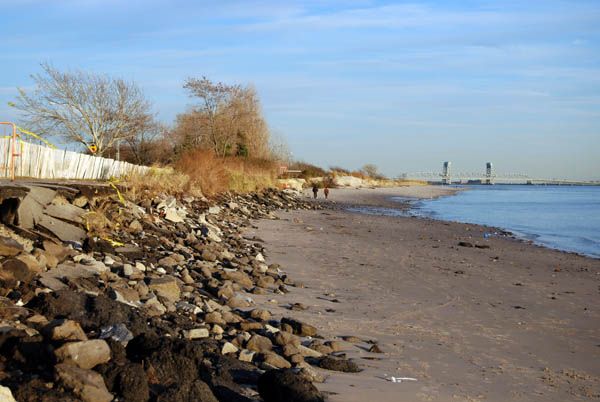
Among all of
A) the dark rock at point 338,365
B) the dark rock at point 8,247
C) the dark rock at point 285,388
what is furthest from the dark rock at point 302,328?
the dark rock at point 8,247

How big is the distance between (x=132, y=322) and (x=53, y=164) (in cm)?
1567

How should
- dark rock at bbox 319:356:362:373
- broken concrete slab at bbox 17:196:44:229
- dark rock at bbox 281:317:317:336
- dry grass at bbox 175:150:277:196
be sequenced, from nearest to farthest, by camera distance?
dark rock at bbox 319:356:362:373 < dark rock at bbox 281:317:317:336 < broken concrete slab at bbox 17:196:44:229 < dry grass at bbox 175:150:277:196

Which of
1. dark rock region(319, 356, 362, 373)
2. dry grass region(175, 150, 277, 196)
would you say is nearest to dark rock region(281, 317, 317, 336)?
dark rock region(319, 356, 362, 373)

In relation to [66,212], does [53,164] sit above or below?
above

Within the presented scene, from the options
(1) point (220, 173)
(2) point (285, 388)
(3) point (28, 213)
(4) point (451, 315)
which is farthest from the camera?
(1) point (220, 173)

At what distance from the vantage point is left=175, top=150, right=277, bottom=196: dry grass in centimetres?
2577

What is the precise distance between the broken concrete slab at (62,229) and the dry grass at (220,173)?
14.7 meters

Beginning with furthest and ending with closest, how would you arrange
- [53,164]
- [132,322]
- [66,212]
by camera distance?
[53,164] < [66,212] < [132,322]

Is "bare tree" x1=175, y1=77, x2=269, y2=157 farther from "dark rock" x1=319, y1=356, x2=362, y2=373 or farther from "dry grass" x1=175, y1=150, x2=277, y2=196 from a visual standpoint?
"dark rock" x1=319, y1=356, x2=362, y2=373

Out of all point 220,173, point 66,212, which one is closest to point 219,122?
point 220,173

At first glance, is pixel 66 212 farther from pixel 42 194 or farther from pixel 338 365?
pixel 338 365

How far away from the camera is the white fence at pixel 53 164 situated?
1700 centimetres

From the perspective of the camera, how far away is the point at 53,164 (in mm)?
20062

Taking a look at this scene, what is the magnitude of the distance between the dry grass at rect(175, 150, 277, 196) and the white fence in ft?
8.99
